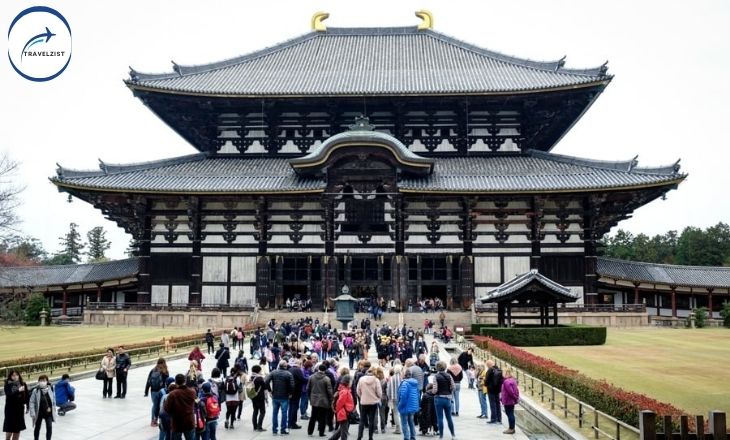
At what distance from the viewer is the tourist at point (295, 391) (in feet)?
55.7

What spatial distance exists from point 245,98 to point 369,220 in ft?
44.3

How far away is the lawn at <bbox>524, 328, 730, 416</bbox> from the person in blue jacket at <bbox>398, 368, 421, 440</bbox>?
22.8 ft

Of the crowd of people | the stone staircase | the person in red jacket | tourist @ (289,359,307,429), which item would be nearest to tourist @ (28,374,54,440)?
the crowd of people

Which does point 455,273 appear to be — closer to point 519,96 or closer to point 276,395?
point 519,96

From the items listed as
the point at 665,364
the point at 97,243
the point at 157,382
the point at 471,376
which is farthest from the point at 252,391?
the point at 97,243

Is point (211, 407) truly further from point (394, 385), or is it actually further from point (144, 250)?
point (144, 250)

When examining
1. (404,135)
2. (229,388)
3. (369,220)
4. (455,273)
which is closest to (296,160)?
(369,220)

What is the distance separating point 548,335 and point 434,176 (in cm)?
1919

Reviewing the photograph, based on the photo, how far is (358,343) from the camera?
27.0 m

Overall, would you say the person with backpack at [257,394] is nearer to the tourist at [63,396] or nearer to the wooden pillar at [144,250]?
the tourist at [63,396]

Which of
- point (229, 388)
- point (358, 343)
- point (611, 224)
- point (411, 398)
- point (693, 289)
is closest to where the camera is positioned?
point (411, 398)

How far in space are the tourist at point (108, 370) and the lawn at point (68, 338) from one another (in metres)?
9.77

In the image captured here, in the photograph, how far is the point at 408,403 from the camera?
15438 mm

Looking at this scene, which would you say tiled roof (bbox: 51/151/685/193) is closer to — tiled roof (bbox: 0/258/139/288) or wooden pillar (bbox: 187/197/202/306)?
wooden pillar (bbox: 187/197/202/306)
